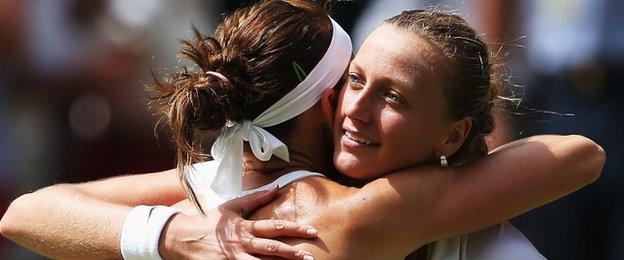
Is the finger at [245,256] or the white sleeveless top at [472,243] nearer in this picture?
the finger at [245,256]

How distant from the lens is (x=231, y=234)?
6.73 feet

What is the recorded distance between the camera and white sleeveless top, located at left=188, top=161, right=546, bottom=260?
7.06ft

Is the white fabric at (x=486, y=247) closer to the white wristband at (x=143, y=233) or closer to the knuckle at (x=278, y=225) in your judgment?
the knuckle at (x=278, y=225)

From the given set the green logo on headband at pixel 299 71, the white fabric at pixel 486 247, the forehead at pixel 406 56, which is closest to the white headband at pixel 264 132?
the green logo on headband at pixel 299 71

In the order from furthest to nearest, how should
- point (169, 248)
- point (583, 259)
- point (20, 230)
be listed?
point (583, 259), point (20, 230), point (169, 248)

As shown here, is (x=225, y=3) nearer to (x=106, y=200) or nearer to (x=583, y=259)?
(x=583, y=259)

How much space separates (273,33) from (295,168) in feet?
0.88

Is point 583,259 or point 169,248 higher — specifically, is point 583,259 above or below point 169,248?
below

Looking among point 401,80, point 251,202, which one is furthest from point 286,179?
point 401,80

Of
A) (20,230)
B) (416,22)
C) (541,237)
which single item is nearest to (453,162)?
(416,22)

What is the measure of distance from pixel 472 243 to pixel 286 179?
0.39 meters

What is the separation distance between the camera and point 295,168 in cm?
218

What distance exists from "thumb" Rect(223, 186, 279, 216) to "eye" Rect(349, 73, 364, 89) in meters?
0.25

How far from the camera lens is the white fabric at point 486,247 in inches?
84.9
